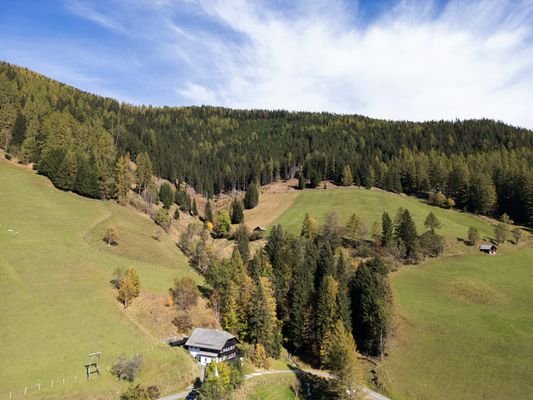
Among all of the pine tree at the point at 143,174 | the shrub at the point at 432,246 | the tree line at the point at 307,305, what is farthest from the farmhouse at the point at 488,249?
the pine tree at the point at 143,174

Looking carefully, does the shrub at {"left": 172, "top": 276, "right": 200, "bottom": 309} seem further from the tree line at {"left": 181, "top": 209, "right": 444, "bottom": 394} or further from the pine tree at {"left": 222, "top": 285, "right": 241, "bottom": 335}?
the pine tree at {"left": 222, "top": 285, "right": 241, "bottom": 335}

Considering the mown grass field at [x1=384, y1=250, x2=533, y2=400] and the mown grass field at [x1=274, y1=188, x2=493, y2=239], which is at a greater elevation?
the mown grass field at [x1=274, y1=188, x2=493, y2=239]

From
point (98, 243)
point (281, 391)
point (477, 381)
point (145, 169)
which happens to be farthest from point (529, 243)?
point (145, 169)

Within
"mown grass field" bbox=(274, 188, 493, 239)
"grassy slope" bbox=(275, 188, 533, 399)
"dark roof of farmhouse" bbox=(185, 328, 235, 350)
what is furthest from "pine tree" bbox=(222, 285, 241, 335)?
"mown grass field" bbox=(274, 188, 493, 239)

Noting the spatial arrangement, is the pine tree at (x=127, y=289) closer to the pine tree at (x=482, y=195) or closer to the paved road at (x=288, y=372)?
the paved road at (x=288, y=372)

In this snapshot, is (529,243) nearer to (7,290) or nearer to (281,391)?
(281,391)
